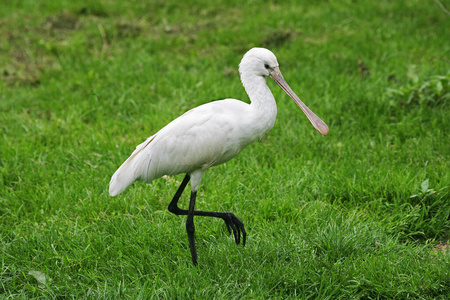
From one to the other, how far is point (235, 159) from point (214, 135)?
1751 mm

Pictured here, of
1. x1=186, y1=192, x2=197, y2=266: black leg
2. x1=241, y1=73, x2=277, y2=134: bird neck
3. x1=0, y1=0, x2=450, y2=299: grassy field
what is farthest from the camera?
x1=186, y1=192, x2=197, y2=266: black leg

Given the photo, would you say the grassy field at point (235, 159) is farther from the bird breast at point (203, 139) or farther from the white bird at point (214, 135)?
the bird breast at point (203, 139)

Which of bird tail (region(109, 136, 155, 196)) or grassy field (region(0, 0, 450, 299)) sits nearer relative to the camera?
grassy field (region(0, 0, 450, 299))

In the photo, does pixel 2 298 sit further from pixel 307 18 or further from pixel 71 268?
pixel 307 18

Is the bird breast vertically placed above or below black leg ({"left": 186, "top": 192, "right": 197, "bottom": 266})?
above

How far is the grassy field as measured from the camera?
151 inches

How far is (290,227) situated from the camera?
4.26 m

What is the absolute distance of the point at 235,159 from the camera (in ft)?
18.0

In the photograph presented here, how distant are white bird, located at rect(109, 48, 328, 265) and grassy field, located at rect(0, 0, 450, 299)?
1.58 feet

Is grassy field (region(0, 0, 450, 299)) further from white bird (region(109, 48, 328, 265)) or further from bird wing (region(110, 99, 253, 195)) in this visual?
bird wing (region(110, 99, 253, 195))

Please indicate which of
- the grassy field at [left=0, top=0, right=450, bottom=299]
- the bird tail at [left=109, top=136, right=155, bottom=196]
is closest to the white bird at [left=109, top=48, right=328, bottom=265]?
the bird tail at [left=109, top=136, right=155, bottom=196]

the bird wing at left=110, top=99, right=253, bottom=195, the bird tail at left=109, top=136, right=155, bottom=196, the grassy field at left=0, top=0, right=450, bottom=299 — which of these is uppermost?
the bird wing at left=110, top=99, right=253, bottom=195

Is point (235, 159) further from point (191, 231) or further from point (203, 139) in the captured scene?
point (203, 139)

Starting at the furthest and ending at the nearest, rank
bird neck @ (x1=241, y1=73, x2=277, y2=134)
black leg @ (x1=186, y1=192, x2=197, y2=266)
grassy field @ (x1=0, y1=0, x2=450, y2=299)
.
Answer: black leg @ (x1=186, y1=192, x2=197, y2=266) → grassy field @ (x1=0, y1=0, x2=450, y2=299) → bird neck @ (x1=241, y1=73, x2=277, y2=134)
